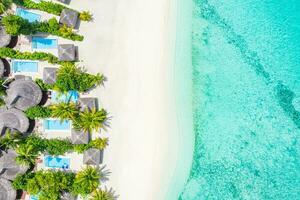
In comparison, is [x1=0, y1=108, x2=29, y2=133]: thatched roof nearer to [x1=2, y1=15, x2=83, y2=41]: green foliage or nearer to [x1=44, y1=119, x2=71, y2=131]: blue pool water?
[x1=44, y1=119, x2=71, y2=131]: blue pool water

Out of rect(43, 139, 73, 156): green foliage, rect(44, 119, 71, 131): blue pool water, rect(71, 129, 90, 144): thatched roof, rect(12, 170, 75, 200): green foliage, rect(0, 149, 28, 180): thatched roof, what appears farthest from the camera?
rect(44, 119, 71, 131): blue pool water

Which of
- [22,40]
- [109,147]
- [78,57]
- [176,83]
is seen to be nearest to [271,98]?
[176,83]

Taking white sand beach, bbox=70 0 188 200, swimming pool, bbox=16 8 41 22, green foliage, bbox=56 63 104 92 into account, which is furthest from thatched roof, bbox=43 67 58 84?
swimming pool, bbox=16 8 41 22

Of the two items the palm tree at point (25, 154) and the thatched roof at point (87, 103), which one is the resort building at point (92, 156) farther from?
the palm tree at point (25, 154)

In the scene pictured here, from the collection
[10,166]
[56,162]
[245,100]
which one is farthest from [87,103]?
[245,100]

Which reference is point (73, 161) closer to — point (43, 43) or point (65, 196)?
point (65, 196)

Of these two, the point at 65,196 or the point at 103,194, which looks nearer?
the point at 103,194

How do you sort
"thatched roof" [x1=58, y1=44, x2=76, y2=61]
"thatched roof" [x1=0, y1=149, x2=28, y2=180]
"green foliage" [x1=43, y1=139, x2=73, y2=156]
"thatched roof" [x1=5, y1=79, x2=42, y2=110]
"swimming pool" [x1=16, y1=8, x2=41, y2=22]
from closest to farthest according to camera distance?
"thatched roof" [x1=0, y1=149, x2=28, y2=180]
"thatched roof" [x1=5, y1=79, x2=42, y2=110]
"thatched roof" [x1=58, y1=44, x2=76, y2=61]
"green foliage" [x1=43, y1=139, x2=73, y2=156]
"swimming pool" [x1=16, y1=8, x2=41, y2=22]
